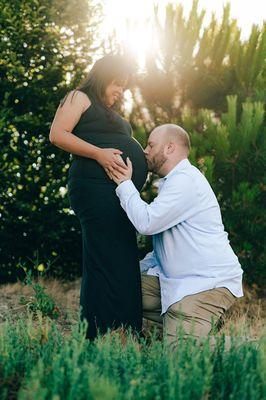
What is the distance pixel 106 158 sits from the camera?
12.6ft

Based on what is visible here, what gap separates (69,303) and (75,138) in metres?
2.49

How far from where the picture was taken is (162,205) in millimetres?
3717

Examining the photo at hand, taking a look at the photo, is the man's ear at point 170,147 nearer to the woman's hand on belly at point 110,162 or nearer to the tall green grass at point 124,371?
the woman's hand on belly at point 110,162

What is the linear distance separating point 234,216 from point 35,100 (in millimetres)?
2153

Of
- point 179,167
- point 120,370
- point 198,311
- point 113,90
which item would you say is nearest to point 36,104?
point 113,90

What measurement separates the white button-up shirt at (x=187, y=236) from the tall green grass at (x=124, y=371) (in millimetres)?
751

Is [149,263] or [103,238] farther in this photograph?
[149,263]

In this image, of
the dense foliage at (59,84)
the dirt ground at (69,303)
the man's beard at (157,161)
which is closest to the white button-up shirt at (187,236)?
the man's beard at (157,161)

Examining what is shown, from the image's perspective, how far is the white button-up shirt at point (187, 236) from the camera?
3750 mm

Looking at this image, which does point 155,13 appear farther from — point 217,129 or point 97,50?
point 217,129

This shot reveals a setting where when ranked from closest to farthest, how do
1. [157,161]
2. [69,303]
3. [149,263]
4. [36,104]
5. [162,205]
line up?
[162,205]
[157,161]
[149,263]
[69,303]
[36,104]

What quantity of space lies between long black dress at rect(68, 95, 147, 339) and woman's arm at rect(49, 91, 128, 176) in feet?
0.19

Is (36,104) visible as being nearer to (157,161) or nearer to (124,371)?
(157,161)

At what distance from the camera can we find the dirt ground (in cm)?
542
